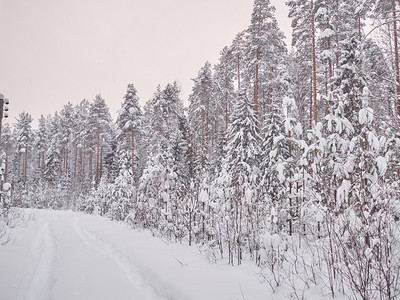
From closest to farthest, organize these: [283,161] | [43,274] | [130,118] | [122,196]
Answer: [43,274], [283,161], [122,196], [130,118]

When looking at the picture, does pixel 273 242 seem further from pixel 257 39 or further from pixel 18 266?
pixel 257 39

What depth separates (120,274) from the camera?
4535mm

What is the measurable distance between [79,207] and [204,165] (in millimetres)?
12823

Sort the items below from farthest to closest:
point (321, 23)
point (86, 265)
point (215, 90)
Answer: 1. point (215, 90)
2. point (321, 23)
3. point (86, 265)

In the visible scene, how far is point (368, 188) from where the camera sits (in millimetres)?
4094

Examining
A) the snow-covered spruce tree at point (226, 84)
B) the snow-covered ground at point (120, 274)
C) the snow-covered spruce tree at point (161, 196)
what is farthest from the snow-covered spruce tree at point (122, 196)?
the snow-covered spruce tree at point (226, 84)

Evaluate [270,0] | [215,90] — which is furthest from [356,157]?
[215,90]

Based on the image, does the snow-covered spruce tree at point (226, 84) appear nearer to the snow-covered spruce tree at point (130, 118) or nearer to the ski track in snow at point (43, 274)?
the snow-covered spruce tree at point (130, 118)

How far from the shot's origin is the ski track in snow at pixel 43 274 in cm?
371

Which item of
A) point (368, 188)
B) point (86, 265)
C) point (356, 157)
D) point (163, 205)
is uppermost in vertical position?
point (356, 157)

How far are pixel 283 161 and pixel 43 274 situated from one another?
21.0ft

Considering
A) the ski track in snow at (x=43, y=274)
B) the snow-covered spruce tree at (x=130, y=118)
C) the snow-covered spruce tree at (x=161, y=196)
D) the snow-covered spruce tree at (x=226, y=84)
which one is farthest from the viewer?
the snow-covered spruce tree at (x=226, y=84)

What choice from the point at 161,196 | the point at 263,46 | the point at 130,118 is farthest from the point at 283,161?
the point at 130,118

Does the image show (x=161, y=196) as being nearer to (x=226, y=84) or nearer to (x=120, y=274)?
(x=120, y=274)
